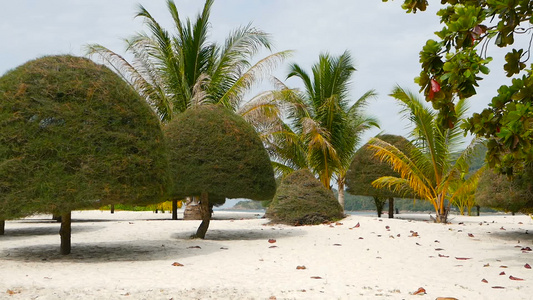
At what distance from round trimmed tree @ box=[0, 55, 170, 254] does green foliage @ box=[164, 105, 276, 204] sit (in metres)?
2.20

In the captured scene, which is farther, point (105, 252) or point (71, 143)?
point (105, 252)

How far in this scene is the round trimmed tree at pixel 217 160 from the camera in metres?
11.5

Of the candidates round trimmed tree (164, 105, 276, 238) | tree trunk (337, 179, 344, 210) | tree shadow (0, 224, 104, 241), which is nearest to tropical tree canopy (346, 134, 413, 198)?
tree trunk (337, 179, 344, 210)

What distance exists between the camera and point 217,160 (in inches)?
453

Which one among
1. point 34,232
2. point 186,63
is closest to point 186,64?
point 186,63

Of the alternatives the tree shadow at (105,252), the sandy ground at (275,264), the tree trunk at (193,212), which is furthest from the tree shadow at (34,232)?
the tree trunk at (193,212)

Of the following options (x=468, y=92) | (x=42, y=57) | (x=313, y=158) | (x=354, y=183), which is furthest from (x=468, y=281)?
(x=313, y=158)

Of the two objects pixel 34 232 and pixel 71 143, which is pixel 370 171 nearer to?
pixel 34 232

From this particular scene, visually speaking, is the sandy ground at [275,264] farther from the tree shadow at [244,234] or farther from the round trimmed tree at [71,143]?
the round trimmed tree at [71,143]

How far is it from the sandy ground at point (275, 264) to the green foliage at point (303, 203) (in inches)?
49.9

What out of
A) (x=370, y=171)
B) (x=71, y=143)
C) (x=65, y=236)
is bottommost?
(x=65, y=236)

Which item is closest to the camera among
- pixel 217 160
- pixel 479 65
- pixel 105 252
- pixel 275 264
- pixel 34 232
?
pixel 479 65

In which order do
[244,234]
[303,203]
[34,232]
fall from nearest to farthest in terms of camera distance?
1. [244,234]
2. [34,232]
3. [303,203]

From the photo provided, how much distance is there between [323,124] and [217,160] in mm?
11980
